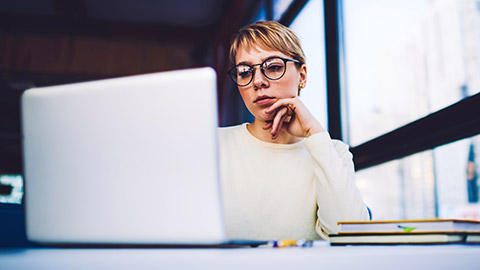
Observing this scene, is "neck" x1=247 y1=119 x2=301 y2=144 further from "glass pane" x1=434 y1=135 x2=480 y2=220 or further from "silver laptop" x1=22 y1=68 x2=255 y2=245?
"silver laptop" x1=22 y1=68 x2=255 y2=245

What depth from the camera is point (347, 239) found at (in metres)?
0.71

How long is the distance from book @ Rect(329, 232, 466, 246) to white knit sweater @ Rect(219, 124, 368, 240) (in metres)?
0.41

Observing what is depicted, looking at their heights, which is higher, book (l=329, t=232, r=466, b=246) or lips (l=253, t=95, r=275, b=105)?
lips (l=253, t=95, r=275, b=105)

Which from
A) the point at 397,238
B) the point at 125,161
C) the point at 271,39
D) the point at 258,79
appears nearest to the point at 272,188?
the point at 258,79

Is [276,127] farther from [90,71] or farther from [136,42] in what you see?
[136,42]

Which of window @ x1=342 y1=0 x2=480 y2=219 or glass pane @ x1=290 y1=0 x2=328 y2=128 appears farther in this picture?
glass pane @ x1=290 y1=0 x2=328 y2=128

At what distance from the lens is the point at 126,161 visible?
21.5 inches

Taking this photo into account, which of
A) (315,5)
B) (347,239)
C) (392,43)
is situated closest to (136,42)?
(315,5)

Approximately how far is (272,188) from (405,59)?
1036 mm

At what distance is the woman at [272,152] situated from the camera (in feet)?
4.34

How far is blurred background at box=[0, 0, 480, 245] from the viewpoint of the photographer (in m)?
1.52

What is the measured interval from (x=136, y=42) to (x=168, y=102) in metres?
4.94

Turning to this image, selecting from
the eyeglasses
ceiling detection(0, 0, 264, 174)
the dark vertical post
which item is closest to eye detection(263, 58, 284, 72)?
the eyeglasses

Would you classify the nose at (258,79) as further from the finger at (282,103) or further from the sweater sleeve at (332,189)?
the sweater sleeve at (332,189)
